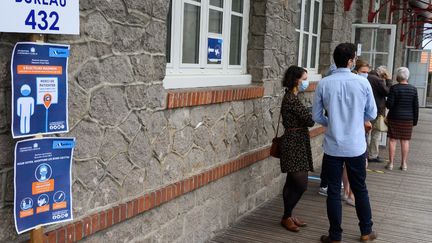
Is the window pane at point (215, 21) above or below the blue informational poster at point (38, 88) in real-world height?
above

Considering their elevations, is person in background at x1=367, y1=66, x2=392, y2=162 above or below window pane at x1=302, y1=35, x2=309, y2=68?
below

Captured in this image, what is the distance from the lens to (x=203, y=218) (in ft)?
15.3

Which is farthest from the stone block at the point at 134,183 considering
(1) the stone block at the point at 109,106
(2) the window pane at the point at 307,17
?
(2) the window pane at the point at 307,17

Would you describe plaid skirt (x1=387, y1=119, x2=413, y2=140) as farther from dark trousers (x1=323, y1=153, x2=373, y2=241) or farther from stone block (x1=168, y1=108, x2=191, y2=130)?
stone block (x1=168, y1=108, x2=191, y2=130)

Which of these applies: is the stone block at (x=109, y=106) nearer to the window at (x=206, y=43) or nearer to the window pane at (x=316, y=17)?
the window at (x=206, y=43)

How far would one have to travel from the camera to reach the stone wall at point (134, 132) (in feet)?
9.59

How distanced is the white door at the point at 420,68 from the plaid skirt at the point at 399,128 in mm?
15274

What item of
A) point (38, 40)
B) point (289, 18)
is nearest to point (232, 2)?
point (289, 18)

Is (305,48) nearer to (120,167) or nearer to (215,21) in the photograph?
(215,21)

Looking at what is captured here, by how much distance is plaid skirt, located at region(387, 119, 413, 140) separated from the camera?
328 inches

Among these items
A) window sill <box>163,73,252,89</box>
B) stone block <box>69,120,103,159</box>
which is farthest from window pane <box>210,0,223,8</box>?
stone block <box>69,120,103,159</box>

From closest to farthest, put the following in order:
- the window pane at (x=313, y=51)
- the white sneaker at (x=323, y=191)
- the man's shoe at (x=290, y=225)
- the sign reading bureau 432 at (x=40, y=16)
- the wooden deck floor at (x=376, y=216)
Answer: the sign reading bureau 432 at (x=40, y=16) → the wooden deck floor at (x=376, y=216) → the man's shoe at (x=290, y=225) → the white sneaker at (x=323, y=191) → the window pane at (x=313, y=51)

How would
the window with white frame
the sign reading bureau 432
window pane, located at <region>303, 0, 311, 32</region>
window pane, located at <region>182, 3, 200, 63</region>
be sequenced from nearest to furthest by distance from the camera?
1. the sign reading bureau 432
2. window pane, located at <region>182, 3, 200, 63</region>
3. the window with white frame
4. window pane, located at <region>303, 0, 311, 32</region>

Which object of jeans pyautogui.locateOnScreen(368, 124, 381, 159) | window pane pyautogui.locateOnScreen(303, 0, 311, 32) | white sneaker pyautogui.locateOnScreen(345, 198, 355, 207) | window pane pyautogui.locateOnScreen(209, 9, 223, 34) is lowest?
white sneaker pyautogui.locateOnScreen(345, 198, 355, 207)
